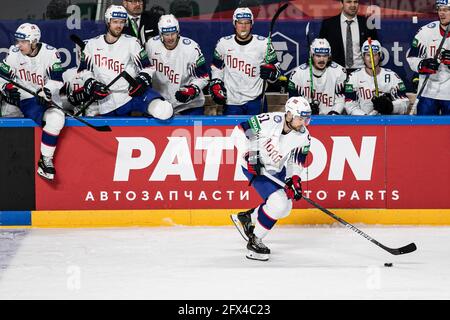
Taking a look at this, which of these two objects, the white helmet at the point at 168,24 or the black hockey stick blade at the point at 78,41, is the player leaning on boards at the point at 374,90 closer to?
the white helmet at the point at 168,24

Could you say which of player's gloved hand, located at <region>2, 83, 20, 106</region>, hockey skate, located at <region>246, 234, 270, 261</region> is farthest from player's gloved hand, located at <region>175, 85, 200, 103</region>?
hockey skate, located at <region>246, 234, 270, 261</region>

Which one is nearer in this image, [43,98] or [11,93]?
[43,98]

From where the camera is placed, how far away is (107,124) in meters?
10.4

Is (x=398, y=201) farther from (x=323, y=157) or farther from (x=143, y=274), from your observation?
(x=143, y=274)

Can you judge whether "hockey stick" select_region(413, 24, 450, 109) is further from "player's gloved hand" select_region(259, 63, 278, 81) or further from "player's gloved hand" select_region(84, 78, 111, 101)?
"player's gloved hand" select_region(84, 78, 111, 101)

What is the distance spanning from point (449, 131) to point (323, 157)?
1.04 meters

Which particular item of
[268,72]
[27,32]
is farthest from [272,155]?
[27,32]

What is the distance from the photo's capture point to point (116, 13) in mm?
10430

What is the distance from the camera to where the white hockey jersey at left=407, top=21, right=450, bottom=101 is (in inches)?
427

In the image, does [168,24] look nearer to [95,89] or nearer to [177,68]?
[177,68]

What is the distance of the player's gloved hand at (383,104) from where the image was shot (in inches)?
429

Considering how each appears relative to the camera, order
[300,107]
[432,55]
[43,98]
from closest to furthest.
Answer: [300,107] → [43,98] → [432,55]

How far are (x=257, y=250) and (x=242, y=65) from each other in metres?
2.22

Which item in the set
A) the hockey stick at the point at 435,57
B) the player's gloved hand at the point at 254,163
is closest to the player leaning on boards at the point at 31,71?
the player's gloved hand at the point at 254,163
